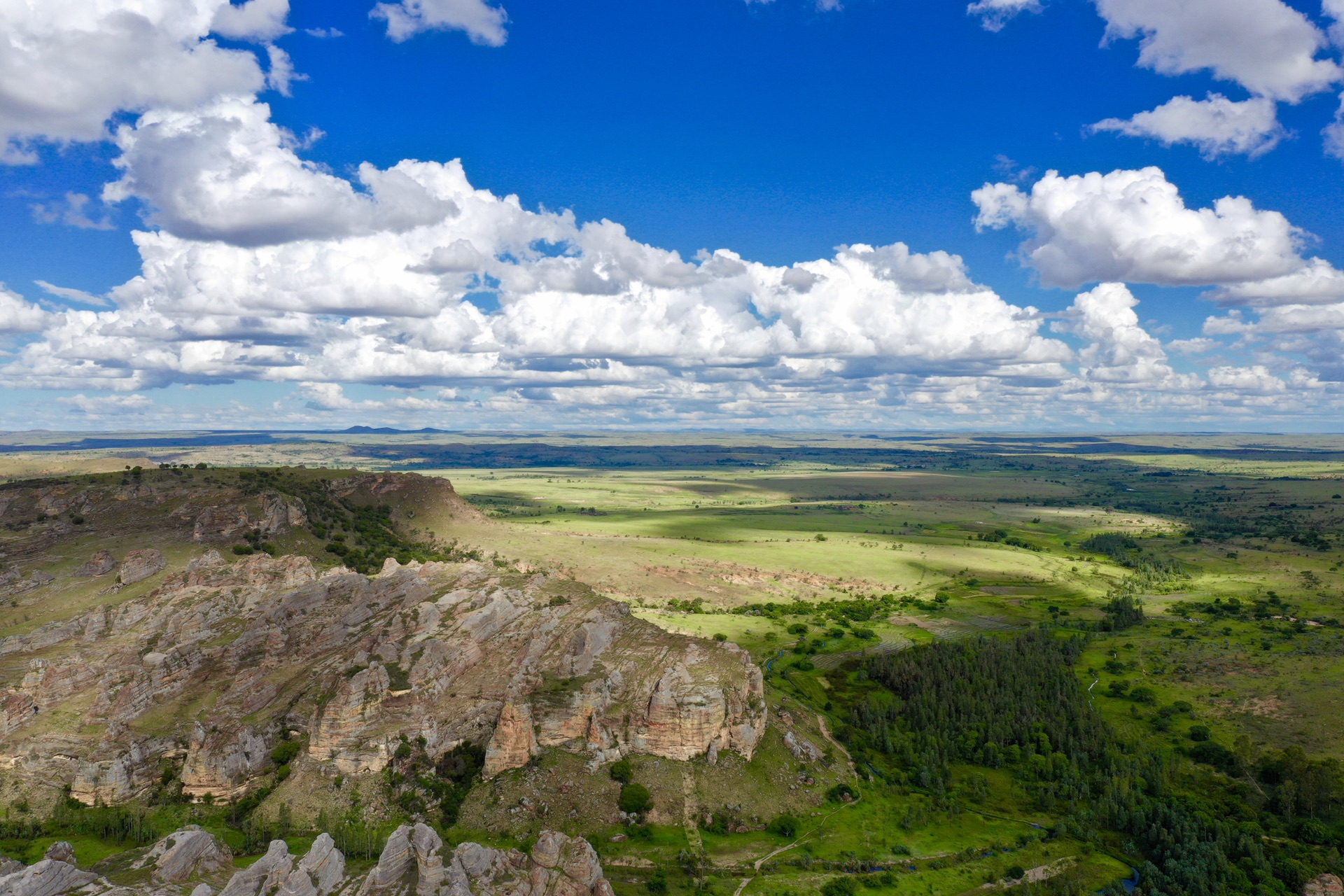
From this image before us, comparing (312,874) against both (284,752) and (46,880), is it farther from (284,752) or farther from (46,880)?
(284,752)

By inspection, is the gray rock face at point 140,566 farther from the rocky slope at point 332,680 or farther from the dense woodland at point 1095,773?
Answer: the dense woodland at point 1095,773

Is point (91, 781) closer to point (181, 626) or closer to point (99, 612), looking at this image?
point (181, 626)

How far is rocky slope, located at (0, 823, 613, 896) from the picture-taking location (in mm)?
52125

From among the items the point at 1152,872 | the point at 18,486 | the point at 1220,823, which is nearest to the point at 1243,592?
the point at 1220,823

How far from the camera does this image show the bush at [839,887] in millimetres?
72562

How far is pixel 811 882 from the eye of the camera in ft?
241

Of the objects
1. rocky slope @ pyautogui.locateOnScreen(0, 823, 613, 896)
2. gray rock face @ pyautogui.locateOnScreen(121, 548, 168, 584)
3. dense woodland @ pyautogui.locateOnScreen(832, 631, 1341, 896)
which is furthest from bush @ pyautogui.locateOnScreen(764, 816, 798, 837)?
gray rock face @ pyautogui.locateOnScreen(121, 548, 168, 584)

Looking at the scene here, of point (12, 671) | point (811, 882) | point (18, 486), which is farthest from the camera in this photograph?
point (18, 486)

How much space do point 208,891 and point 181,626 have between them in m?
50.5

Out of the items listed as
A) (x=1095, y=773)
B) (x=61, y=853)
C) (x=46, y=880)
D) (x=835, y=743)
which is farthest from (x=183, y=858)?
(x=1095, y=773)

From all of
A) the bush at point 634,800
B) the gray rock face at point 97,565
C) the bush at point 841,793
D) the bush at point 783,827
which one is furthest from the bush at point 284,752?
the bush at point 841,793

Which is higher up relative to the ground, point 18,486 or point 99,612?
point 18,486

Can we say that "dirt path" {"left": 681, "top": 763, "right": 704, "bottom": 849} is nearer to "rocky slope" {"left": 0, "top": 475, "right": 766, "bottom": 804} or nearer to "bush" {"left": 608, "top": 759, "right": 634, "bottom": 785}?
"rocky slope" {"left": 0, "top": 475, "right": 766, "bottom": 804}

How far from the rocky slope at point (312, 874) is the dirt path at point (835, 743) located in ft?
147
